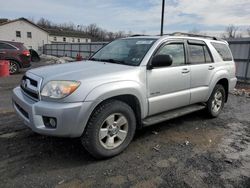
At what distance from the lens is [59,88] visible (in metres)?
3.17

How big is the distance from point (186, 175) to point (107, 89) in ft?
4.99

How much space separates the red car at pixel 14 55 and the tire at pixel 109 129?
1112cm

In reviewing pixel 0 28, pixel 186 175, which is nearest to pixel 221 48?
pixel 186 175

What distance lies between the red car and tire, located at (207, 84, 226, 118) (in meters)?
10.7

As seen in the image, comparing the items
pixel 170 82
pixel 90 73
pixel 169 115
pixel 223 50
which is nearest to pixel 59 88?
pixel 90 73

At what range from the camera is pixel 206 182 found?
3.10m

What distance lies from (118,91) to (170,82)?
1.18 metres

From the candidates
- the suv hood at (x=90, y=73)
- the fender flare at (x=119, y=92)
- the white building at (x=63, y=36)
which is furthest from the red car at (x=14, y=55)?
the white building at (x=63, y=36)

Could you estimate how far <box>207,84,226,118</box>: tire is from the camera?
552cm

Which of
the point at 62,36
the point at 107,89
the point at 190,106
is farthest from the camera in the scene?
Result: the point at 62,36

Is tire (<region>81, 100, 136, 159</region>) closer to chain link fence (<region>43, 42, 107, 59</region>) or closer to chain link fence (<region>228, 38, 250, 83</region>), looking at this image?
chain link fence (<region>228, 38, 250, 83</region>)

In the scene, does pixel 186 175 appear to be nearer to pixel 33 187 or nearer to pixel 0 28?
pixel 33 187

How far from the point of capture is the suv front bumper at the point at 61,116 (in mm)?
Answer: 3061

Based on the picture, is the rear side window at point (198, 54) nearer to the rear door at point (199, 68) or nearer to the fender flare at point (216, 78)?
the rear door at point (199, 68)
